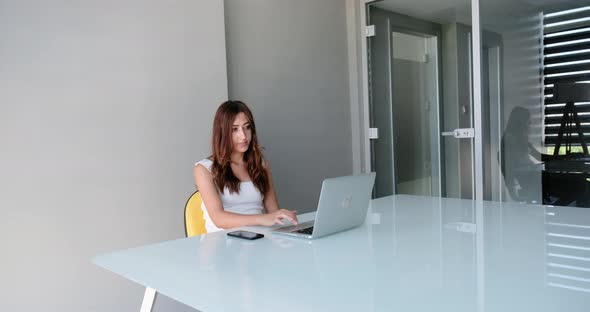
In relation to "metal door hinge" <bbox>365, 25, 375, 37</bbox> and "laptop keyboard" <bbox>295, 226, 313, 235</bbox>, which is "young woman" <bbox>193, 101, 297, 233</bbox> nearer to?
"laptop keyboard" <bbox>295, 226, 313, 235</bbox>

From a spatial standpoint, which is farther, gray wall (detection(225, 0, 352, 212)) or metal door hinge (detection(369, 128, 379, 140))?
metal door hinge (detection(369, 128, 379, 140))

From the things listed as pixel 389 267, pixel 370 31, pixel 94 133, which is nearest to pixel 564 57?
pixel 370 31

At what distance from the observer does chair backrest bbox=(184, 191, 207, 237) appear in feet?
7.57

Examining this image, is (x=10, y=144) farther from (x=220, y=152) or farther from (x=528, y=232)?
(x=528, y=232)

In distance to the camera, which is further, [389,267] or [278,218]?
[278,218]

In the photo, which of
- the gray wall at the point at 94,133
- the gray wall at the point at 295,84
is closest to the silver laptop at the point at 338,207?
the gray wall at the point at 94,133

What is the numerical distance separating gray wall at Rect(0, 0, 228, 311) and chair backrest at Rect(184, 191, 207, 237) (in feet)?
1.57

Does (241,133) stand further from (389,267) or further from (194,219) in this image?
(389,267)

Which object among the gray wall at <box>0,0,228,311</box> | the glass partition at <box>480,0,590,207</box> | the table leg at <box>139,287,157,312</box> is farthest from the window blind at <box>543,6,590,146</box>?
the table leg at <box>139,287,157,312</box>

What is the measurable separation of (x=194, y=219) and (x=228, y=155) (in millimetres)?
381

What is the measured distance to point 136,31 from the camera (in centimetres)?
267

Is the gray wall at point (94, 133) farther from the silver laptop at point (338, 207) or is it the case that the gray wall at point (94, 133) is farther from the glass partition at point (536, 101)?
the glass partition at point (536, 101)

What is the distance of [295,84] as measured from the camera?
3.74 metres

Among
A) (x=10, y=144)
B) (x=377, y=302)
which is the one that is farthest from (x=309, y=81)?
(x=377, y=302)
